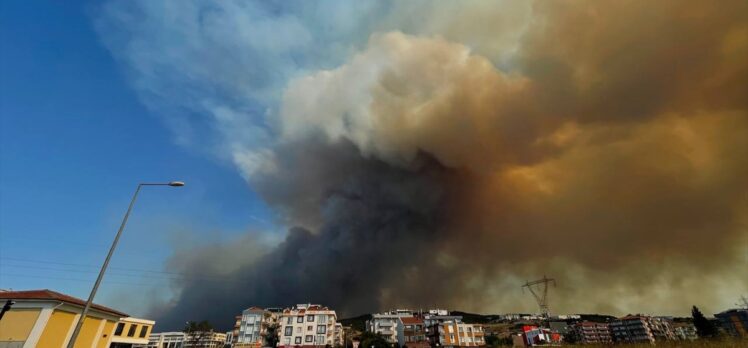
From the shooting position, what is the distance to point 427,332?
4567 inches

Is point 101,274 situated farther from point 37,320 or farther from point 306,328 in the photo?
point 306,328

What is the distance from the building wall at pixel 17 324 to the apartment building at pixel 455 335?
96296 mm

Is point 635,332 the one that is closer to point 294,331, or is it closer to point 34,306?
point 294,331

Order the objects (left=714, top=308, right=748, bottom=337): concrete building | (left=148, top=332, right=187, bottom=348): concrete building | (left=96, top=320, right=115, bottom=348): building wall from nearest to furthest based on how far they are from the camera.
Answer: (left=96, top=320, right=115, bottom=348): building wall < (left=714, top=308, right=748, bottom=337): concrete building < (left=148, top=332, right=187, bottom=348): concrete building

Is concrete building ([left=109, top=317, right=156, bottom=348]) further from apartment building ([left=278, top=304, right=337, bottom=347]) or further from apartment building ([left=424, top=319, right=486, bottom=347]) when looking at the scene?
apartment building ([left=424, top=319, right=486, bottom=347])

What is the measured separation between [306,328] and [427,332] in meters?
39.8

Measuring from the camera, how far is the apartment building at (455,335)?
106m

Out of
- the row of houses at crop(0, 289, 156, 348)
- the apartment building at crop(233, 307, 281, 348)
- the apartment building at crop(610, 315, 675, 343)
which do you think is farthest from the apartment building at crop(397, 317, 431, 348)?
the apartment building at crop(610, 315, 675, 343)

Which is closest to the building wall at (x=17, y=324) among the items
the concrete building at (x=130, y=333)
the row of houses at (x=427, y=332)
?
the concrete building at (x=130, y=333)

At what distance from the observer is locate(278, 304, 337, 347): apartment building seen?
3942 inches

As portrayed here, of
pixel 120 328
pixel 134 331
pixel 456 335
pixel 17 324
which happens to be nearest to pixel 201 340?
pixel 134 331

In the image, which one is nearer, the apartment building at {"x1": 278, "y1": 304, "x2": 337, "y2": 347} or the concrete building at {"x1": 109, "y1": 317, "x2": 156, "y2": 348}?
the concrete building at {"x1": 109, "y1": 317, "x2": 156, "y2": 348}

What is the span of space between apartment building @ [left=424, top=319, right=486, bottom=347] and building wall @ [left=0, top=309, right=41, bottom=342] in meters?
96.3

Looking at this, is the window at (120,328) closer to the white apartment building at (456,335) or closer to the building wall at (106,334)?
the building wall at (106,334)
